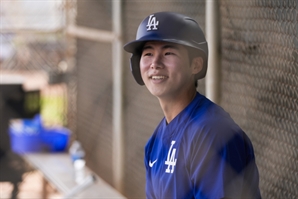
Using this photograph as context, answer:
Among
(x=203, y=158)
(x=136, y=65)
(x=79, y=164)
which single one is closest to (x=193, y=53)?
(x=136, y=65)

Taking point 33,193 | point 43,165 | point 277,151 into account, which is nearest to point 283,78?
point 277,151

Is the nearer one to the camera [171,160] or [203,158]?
[203,158]

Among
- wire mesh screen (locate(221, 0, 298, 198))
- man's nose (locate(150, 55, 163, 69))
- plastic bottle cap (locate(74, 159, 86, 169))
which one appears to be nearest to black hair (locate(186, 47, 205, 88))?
man's nose (locate(150, 55, 163, 69))

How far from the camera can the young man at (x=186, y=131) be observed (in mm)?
1827

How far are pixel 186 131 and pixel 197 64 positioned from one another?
1.05ft

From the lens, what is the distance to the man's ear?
2.19m

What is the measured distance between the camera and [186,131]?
2008 millimetres

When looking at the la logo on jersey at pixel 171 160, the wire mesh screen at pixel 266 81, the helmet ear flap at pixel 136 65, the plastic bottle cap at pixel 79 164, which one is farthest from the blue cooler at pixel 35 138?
the la logo on jersey at pixel 171 160

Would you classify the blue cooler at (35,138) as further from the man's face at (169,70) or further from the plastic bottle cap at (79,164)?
the man's face at (169,70)

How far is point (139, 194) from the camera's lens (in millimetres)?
4152

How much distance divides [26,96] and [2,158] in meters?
0.65

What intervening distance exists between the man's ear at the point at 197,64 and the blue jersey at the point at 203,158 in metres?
0.12

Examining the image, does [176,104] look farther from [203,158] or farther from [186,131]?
[203,158]

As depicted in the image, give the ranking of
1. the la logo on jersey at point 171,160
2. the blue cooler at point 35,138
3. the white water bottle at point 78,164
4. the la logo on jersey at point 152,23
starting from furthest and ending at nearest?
the blue cooler at point 35,138, the white water bottle at point 78,164, the la logo on jersey at point 152,23, the la logo on jersey at point 171,160
